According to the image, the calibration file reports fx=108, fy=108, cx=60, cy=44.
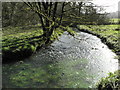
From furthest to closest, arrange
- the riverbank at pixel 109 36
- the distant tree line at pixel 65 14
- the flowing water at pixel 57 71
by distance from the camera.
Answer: the riverbank at pixel 109 36 < the flowing water at pixel 57 71 < the distant tree line at pixel 65 14

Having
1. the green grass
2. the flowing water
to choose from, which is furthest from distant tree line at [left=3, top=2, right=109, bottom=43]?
the green grass

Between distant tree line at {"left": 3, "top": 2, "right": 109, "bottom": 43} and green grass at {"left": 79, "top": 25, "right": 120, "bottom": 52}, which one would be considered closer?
distant tree line at {"left": 3, "top": 2, "right": 109, "bottom": 43}

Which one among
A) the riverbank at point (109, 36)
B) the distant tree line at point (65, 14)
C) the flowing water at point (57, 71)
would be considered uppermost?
the distant tree line at point (65, 14)

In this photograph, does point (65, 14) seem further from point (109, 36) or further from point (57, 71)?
point (109, 36)

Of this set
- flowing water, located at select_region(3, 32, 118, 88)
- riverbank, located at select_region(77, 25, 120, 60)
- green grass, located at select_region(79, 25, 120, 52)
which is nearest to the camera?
flowing water, located at select_region(3, 32, 118, 88)

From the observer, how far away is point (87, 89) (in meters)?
5.39

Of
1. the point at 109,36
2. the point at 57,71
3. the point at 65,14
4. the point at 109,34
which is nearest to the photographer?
the point at 65,14

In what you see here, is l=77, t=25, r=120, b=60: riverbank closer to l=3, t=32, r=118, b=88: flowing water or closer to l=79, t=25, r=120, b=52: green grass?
l=79, t=25, r=120, b=52: green grass

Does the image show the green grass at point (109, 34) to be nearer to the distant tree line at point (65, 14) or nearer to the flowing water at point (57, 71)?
the distant tree line at point (65, 14)

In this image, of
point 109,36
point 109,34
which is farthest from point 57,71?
point 109,34

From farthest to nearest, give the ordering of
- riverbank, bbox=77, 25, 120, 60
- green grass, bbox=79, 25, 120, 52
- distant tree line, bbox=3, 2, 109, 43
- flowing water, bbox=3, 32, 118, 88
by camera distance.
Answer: riverbank, bbox=77, 25, 120, 60 → green grass, bbox=79, 25, 120, 52 → flowing water, bbox=3, 32, 118, 88 → distant tree line, bbox=3, 2, 109, 43

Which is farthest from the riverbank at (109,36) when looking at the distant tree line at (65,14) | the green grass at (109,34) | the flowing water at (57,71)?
the flowing water at (57,71)

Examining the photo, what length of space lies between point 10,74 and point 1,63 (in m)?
1.77

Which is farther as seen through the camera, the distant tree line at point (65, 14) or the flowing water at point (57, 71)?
the flowing water at point (57, 71)
